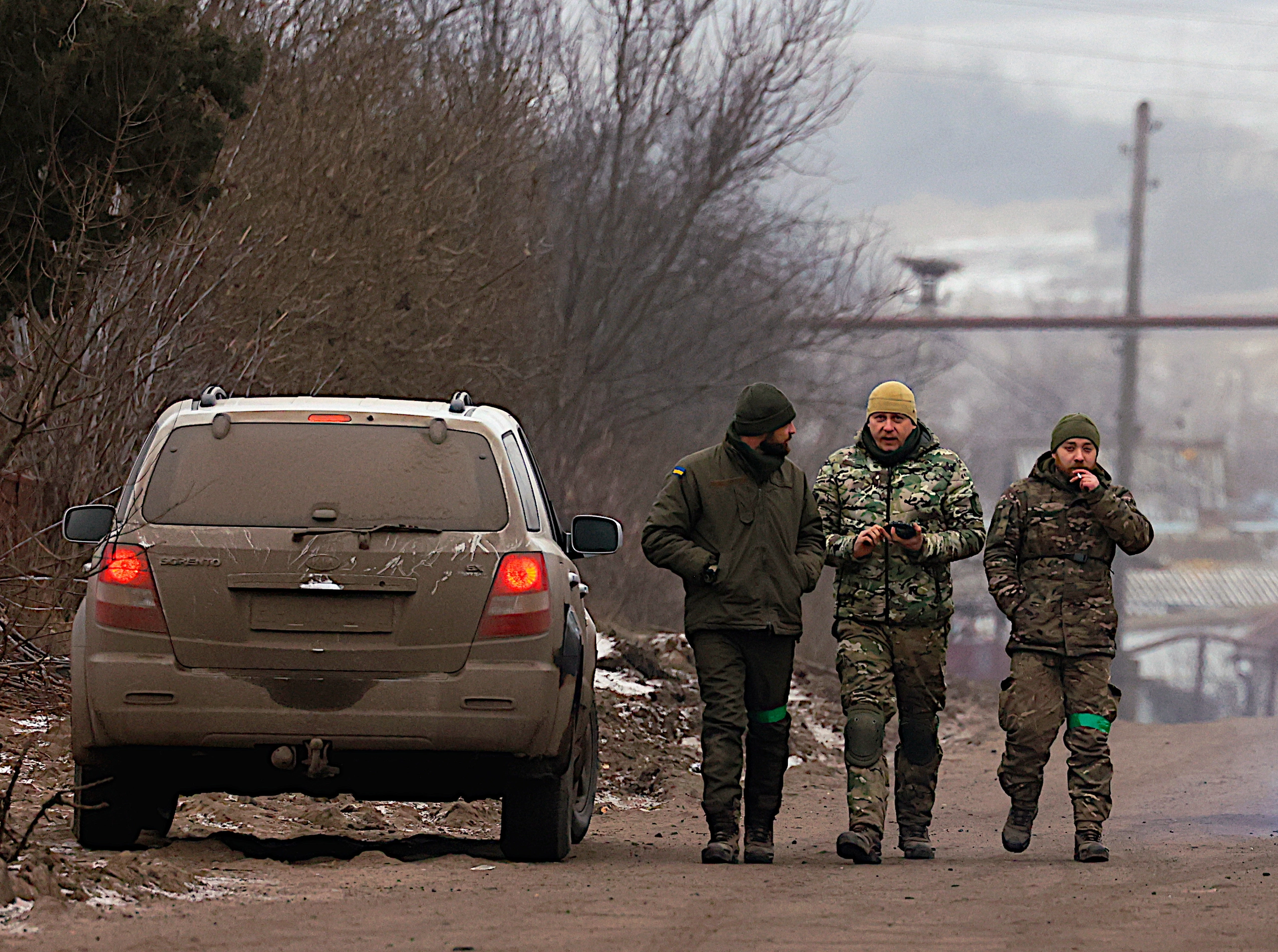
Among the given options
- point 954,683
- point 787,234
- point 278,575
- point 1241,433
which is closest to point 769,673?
point 278,575

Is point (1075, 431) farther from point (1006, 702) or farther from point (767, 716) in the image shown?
point (767, 716)

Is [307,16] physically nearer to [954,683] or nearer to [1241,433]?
[954,683]

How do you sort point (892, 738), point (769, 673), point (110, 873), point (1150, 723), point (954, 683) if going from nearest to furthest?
point (110, 873) → point (769, 673) → point (892, 738) → point (1150, 723) → point (954, 683)

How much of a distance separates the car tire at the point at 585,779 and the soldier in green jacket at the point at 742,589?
0.56 metres

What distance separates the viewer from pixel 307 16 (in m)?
18.9

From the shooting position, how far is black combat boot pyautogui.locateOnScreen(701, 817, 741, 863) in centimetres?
806

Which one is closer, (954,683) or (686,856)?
(686,856)

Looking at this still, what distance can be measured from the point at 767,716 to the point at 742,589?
553mm

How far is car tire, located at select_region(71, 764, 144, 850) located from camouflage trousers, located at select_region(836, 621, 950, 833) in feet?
9.27

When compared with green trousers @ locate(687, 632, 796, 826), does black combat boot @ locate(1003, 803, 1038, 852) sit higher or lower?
lower

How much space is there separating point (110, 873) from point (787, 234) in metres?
24.6

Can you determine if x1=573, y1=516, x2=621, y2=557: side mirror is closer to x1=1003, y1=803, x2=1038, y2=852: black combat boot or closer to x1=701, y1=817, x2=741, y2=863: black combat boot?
x1=701, y1=817, x2=741, y2=863: black combat boot

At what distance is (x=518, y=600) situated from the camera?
7090 mm

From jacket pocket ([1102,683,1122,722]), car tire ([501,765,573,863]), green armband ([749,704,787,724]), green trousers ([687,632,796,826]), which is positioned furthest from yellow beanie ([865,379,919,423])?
car tire ([501,765,573,863])
